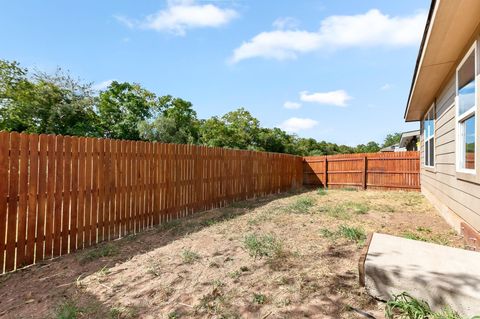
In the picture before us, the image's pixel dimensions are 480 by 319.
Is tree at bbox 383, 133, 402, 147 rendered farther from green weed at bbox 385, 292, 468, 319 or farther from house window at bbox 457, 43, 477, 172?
green weed at bbox 385, 292, 468, 319

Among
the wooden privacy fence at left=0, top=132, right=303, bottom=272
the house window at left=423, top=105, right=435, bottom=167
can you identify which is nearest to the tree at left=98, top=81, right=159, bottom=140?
the wooden privacy fence at left=0, top=132, right=303, bottom=272

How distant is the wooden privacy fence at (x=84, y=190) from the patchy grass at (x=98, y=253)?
252 millimetres

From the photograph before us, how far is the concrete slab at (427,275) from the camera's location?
180 cm

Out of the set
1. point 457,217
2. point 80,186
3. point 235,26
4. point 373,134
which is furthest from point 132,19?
point 373,134

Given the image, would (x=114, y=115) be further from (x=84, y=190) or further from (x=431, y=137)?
(x=431, y=137)

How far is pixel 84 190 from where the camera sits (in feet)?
13.3

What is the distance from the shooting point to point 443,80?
5.37 m

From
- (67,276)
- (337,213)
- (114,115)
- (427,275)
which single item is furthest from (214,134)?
(427,275)

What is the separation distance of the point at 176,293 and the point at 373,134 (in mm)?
59445

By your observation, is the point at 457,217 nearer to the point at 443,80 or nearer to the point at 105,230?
the point at 443,80

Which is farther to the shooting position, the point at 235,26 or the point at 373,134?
the point at 373,134

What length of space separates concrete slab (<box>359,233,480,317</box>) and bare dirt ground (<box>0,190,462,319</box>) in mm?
220

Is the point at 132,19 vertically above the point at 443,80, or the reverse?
the point at 132,19

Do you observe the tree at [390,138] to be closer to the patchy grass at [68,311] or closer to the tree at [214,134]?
the tree at [214,134]
